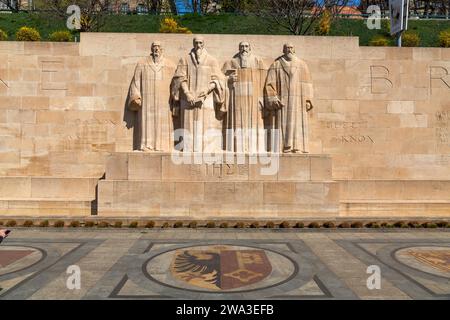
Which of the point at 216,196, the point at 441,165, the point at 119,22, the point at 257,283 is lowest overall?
the point at 257,283

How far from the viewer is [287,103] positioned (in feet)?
48.6

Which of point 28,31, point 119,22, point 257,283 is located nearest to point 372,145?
point 257,283

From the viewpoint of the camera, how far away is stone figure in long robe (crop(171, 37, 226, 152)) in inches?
571

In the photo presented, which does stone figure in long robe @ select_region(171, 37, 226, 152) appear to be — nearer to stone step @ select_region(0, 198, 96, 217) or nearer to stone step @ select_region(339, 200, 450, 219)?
stone step @ select_region(0, 198, 96, 217)

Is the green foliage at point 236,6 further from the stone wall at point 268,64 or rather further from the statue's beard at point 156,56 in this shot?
the statue's beard at point 156,56

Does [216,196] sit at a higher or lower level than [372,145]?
lower

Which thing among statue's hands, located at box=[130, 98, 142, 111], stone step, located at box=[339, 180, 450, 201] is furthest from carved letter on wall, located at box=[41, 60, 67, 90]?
stone step, located at box=[339, 180, 450, 201]

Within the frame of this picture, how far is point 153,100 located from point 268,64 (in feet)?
15.4

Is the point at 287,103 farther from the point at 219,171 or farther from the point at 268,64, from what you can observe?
the point at 219,171

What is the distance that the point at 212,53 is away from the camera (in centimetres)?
1597

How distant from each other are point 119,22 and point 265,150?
28.7 meters

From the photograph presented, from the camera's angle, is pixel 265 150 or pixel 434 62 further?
pixel 434 62

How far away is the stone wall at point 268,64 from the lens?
15.9 meters

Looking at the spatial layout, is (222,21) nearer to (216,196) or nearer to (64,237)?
(216,196)
